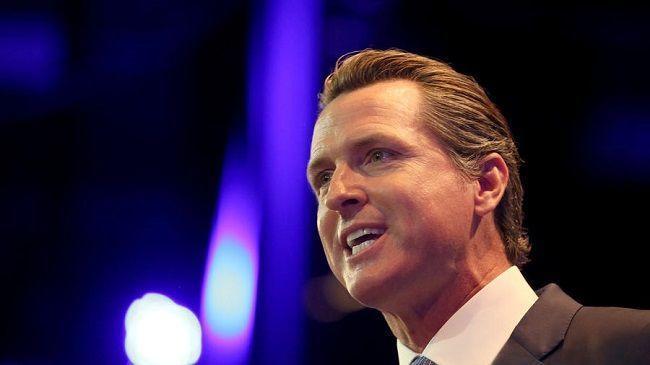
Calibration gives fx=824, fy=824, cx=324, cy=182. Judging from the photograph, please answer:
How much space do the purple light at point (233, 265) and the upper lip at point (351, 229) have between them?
2.07 m

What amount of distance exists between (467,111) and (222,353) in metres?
2.25

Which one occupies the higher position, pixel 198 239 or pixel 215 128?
pixel 215 128

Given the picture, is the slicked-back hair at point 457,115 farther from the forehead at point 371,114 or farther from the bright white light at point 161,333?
the bright white light at point 161,333

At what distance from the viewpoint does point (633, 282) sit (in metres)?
3.32

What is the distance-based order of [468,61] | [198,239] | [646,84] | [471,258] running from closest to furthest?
[471,258]
[646,84]
[468,61]
[198,239]

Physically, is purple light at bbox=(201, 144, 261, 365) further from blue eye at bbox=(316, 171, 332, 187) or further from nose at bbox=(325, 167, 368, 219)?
nose at bbox=(325, 167, 368, 219)

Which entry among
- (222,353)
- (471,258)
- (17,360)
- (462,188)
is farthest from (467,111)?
(17,360)

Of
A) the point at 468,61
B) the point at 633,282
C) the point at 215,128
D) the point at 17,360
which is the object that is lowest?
the point at 17,360

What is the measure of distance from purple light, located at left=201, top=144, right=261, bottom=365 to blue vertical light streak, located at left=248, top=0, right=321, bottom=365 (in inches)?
2.9

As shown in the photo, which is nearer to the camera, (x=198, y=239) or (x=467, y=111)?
(x=467, y=111)

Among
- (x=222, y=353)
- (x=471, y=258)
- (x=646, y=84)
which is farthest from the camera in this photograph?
(x=222, y=353)

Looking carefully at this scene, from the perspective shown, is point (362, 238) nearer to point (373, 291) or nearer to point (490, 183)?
point (373, 291)

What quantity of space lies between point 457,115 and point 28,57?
255cm

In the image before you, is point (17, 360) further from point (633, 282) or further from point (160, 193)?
point (633, 282)
